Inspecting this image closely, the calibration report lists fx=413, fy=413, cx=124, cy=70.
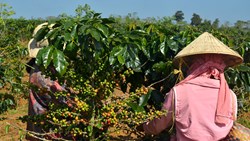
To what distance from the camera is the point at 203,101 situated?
92.7 inches

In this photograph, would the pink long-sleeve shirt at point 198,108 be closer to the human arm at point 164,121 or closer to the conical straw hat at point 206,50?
the human arm at point 164,121

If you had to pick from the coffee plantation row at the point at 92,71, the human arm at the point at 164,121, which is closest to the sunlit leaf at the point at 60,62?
the coffee plantation row at the point at 92,71

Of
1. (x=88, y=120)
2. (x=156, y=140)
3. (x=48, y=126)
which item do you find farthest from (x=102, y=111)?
(x=156, y=140)

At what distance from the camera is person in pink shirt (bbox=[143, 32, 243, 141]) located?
2359mm

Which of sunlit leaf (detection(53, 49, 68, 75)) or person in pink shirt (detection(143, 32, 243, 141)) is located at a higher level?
→ sunlit leaf (detection(53, 49, 68, 75))

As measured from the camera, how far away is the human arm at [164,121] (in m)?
2.42

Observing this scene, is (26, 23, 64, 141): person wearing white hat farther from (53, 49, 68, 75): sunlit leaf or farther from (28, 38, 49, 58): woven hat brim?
(53, 49, 68, 75): sunlit leaf

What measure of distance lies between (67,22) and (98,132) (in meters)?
0.70

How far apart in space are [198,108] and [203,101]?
49 mm

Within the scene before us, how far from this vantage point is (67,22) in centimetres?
226

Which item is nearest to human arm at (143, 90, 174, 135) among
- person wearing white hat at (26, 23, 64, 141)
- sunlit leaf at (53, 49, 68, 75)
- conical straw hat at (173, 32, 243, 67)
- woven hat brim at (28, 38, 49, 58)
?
conical straw hat at (173, 32, 243, 67)

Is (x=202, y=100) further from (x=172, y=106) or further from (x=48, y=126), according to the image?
(x=48, y=126)

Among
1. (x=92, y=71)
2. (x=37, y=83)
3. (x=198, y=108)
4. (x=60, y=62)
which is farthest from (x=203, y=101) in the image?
(x=37, y=83)

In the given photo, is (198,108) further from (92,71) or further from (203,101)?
(92,71)
